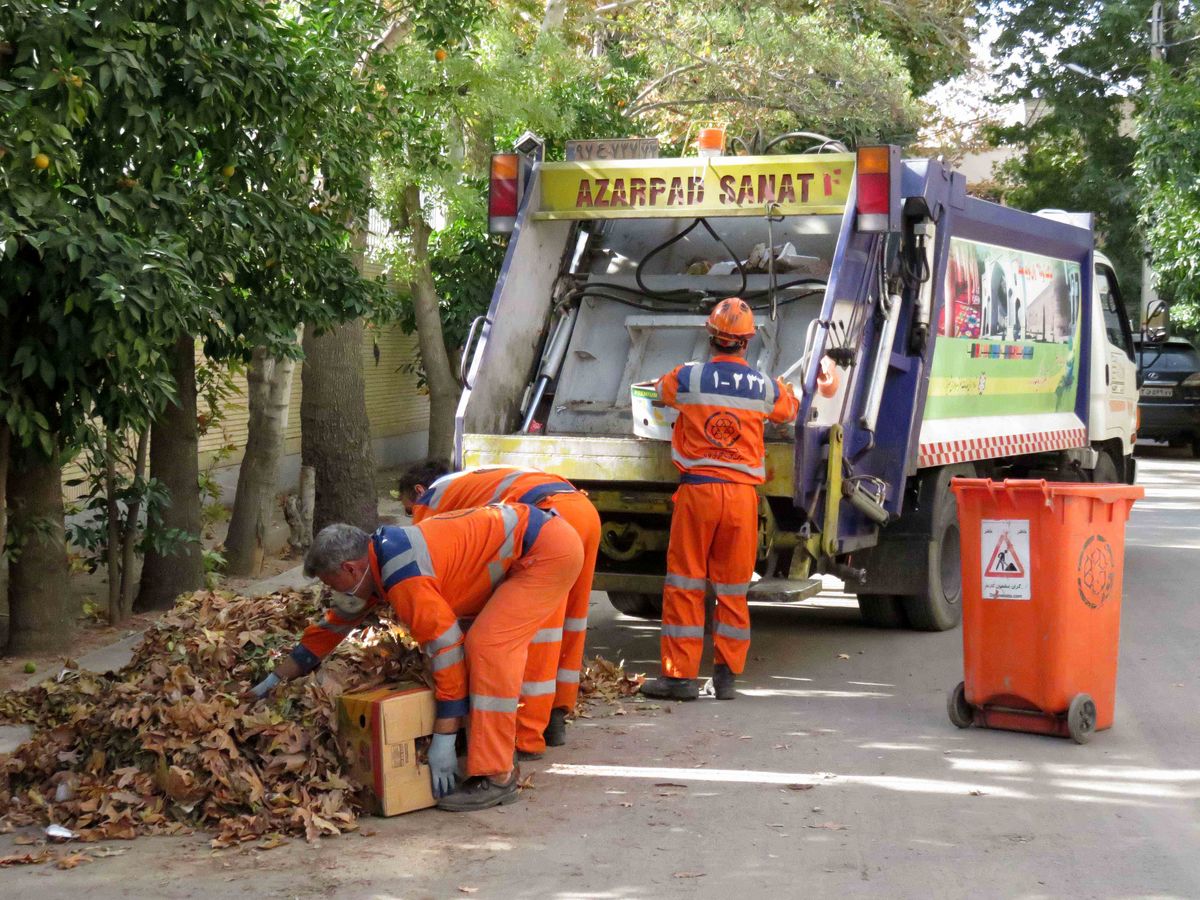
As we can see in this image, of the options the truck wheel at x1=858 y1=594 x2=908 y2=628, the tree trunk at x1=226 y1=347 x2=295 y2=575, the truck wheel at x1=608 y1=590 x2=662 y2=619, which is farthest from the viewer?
the tree trunk at x1=226 y1=347 x2=295 y2=575

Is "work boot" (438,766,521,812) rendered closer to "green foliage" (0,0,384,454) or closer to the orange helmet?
"green foliage" (0,0,384,454)

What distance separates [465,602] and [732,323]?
2176 mm

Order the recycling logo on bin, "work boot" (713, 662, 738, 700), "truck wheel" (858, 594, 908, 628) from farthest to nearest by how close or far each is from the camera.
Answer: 1. "truck wheel" (858, 594, 908, 628)
2. "work boot" (713, 662, 738, 700)
3. the recycling logo on bin

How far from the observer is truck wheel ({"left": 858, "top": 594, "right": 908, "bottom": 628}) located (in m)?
8.57

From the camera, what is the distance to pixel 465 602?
5348 millimetres

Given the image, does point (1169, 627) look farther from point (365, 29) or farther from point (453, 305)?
point (453, 305)

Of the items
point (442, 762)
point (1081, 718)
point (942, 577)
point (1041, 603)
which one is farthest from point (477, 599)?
point (942, 577)

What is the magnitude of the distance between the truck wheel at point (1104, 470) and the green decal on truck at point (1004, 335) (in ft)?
2.66

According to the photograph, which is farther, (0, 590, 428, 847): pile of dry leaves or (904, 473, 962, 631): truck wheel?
(904, 473, 962, 631): truck wheel

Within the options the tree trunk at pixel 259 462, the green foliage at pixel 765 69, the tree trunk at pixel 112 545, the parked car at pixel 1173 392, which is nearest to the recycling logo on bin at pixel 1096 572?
the tree trunk at pixel 112 545

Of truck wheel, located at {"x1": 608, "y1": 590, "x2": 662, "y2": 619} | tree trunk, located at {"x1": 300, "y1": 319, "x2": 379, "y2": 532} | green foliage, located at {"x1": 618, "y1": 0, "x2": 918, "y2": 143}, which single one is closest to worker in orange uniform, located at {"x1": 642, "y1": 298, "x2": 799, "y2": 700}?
truck wheel, located at {"x1": 608, "y1": 590, "x2": 662, "y2": 619}

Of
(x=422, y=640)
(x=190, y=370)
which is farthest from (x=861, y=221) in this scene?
(x=190, y=370)

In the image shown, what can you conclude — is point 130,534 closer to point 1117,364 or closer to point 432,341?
point 432,341

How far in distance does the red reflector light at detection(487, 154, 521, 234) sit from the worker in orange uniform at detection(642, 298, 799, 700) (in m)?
1.63
